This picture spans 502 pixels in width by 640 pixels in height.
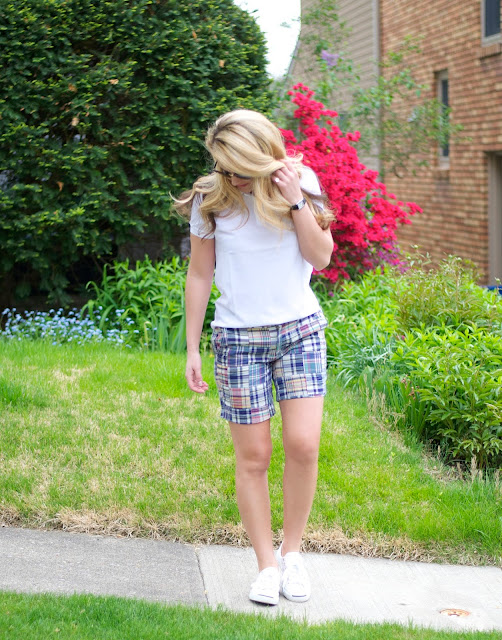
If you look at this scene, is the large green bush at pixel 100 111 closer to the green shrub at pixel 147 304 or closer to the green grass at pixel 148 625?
the green shrub at pixel 147 304

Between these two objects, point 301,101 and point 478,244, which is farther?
point 478,244

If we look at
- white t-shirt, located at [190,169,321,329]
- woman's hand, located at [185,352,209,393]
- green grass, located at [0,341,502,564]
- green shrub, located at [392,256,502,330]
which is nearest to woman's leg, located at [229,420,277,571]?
woman's hand, located at [185,352,209,393]

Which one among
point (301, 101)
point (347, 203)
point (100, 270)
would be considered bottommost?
point (100, 270)

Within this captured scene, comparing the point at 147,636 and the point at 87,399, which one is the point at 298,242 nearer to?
the point at 147,636

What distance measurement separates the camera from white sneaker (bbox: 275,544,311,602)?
3.21 meters

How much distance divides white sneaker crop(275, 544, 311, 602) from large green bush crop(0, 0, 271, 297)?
4.19 metres

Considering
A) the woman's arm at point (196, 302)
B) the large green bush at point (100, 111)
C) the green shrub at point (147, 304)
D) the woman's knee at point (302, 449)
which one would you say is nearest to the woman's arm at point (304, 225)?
the woman's arm at point (196, 302)

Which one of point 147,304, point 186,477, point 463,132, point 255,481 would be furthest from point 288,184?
point 463,132

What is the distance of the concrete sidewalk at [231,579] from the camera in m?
3.16

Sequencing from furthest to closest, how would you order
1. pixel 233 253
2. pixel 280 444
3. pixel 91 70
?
pixel 91 70 → pixel 280 444 → pixel 233 253

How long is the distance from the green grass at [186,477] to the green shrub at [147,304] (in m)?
1.19

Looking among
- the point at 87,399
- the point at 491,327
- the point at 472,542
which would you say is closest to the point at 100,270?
the point at 87,399

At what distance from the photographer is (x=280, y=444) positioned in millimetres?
4637

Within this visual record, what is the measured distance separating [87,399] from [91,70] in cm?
299
